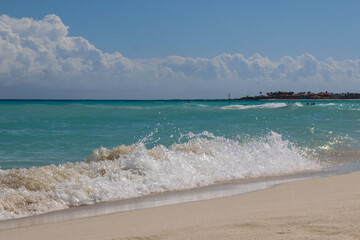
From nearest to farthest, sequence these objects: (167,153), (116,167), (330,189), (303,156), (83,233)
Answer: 1. (83,233)
2. (330,189)
3. (116,167)
4. (167,153)
5. (303,156)

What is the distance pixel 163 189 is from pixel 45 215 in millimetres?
2430

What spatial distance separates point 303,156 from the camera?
1248 centimetres

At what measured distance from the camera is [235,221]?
4465 mm

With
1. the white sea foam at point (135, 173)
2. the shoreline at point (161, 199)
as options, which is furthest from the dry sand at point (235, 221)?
the white sea foam at point (135, 173)

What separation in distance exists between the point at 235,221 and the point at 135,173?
15.0ft

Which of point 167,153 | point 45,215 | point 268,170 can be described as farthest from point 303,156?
point 45,215

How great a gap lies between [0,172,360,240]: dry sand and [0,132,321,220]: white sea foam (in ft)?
4.80

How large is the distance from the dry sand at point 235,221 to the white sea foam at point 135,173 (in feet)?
4.80

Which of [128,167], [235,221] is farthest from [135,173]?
[235,221]

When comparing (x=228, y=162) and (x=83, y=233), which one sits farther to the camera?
(x=228, y=162)

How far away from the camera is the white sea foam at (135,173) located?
6902 millimetres

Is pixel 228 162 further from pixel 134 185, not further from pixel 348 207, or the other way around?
pixel 348 207

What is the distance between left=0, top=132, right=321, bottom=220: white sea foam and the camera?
6.90 m

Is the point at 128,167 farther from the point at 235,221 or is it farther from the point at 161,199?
the point at 235,221
